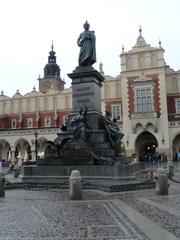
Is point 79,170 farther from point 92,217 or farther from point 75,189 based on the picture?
point 92,217

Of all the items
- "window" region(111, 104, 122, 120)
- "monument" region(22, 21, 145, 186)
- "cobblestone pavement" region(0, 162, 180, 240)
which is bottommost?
"cobblestone pavement" region(0, 162, 180, 240)

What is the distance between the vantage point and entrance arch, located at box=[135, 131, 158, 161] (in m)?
47.7

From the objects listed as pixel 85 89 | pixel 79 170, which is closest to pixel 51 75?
pixel 85 89

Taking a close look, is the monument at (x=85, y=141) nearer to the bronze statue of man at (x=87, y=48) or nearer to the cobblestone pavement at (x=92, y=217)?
the bronze statue of man at (x=87, y=48)

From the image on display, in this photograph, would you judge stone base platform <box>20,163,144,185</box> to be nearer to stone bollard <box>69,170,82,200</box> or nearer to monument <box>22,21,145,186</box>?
monument <box>22,21,145,186</box>

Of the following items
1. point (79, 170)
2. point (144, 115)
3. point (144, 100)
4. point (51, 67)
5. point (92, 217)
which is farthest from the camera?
point (51, 67)

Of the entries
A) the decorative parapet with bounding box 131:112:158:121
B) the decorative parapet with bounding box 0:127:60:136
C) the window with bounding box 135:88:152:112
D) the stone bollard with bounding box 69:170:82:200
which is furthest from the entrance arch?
the stone bollard with bounding box 69:170:82:200

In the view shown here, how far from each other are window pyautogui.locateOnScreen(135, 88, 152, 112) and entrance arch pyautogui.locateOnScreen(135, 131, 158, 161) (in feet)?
11.5

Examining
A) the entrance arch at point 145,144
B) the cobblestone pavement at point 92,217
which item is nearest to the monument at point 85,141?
the cobblestone pavement at point 92,217

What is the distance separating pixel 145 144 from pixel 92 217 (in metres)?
43.9

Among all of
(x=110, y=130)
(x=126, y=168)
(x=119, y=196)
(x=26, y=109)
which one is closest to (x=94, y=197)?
(x=119, y=196)

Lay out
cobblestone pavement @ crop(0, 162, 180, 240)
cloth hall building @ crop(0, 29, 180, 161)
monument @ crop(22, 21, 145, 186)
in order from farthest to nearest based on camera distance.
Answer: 1. cloth hall building @ crop(0, 29, 180, 161)
2. monument @ crop(22, 21, 145, 186)
3. cobblestone pavement @ crop(0, 162, 180, 240)

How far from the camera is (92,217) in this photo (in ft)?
23.7

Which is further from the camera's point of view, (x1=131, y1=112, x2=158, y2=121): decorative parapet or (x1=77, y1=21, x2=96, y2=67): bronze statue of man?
(x1=131, y1=112, x2=158, y2=121): decorative parapet
